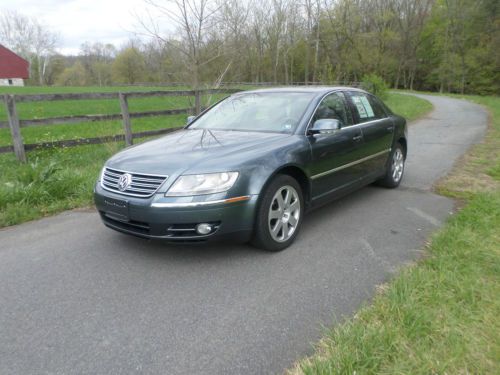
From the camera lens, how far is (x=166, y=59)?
9.29 metres

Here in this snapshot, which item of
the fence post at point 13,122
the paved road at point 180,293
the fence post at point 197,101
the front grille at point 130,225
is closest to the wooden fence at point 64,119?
the fence post at point 13,122

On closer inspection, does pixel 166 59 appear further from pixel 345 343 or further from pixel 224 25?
pixel 345 343

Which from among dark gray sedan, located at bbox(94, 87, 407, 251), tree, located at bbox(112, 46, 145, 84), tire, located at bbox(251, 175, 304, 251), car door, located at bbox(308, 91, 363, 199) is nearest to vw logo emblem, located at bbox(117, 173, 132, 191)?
dark gray sedan, located at bbox(94, 87, 407, 251)

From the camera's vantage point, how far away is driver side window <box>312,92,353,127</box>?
13.5 ft

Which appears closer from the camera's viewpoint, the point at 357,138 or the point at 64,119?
Answer: the point at 357,138

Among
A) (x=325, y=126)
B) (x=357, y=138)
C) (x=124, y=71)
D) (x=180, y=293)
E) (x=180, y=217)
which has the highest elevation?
(x=124, y=71)

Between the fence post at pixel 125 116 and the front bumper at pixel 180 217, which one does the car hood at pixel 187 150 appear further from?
the fence post at pixel 125 116

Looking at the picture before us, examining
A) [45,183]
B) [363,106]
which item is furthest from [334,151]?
[45,183]

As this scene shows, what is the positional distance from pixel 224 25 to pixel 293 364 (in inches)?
321

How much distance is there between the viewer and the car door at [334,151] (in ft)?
12.7

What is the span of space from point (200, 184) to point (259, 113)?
1552mm

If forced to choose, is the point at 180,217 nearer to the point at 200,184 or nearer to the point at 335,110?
the point at 200,184

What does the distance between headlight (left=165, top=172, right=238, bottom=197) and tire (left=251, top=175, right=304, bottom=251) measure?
40 cm

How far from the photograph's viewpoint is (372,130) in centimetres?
484
